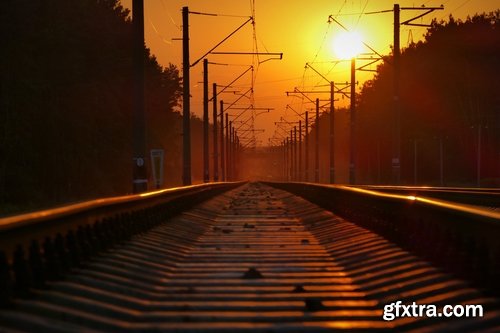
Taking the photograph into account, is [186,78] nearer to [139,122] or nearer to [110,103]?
[139,122]

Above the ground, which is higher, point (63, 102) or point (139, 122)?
point (63, 102)

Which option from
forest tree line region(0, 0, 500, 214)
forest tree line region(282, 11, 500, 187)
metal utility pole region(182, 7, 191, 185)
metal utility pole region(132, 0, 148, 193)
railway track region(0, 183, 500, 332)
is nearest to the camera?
railway track region(0, 183, 500, 332)

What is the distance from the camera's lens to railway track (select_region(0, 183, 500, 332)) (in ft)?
23.1

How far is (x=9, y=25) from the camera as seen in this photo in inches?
2477

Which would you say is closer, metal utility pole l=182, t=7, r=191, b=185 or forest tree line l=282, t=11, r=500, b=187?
metal utility pole l=182, t=7, r=191, b=185

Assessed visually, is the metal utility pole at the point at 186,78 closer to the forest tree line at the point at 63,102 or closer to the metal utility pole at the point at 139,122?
the forest tree line at the point at 63,102

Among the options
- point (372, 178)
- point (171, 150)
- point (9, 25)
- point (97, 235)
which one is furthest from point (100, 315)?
point (372, 178)

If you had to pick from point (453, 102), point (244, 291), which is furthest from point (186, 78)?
point (453, 102)

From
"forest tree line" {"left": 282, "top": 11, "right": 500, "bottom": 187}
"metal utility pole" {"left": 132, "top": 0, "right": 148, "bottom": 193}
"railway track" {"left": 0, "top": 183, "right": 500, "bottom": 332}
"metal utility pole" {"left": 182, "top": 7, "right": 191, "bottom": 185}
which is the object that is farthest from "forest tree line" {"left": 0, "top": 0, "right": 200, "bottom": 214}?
"railway track" {"left": 0, "top": 183, "right": 500, "bottom": 332}

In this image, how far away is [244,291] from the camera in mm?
8914

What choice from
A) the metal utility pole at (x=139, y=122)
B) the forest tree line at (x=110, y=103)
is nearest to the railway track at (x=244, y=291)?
the metal utility pole at (x=139, y=122)

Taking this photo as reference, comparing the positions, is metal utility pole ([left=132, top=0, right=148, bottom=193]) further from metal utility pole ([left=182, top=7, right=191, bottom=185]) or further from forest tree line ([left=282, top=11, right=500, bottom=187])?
forest tree line ([left=282, top=11, right=500, bottom=187])

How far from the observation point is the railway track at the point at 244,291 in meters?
7.05

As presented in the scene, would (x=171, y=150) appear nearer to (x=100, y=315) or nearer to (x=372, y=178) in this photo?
(x=372, y=178)
